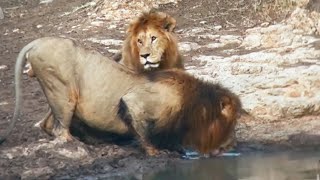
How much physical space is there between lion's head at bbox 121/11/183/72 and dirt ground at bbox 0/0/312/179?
75 cm

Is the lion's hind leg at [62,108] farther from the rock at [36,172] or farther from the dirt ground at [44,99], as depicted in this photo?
the rock at [36,172]

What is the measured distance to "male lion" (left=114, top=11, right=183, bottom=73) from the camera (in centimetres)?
789

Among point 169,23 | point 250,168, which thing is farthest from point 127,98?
point 250,168

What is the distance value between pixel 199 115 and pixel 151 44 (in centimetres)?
76

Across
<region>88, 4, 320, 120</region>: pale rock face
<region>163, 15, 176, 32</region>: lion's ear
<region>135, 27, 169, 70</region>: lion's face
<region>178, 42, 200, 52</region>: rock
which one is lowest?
<region>178, 42, 200, 52</region>: rock

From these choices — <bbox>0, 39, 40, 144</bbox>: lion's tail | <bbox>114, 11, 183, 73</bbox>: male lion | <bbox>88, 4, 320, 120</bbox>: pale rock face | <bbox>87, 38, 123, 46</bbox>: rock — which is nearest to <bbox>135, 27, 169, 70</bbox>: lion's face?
<bbox>114, 11, 183, 73</bbox>: male lion

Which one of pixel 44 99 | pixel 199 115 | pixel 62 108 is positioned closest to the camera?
pixel 199 115

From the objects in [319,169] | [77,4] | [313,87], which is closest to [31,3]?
[77,4]

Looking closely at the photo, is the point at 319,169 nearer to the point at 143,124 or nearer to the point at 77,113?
the point at 143,124

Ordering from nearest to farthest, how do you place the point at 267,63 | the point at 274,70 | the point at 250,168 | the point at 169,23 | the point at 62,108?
the point at 250,168
the point at 62,108
the point at 169,23
the point at 274,70
the point at 267,63

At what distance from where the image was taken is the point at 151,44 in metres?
7.93

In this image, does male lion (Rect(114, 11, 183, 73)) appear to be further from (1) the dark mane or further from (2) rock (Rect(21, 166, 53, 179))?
(2) rock (Rect(21, 166, 53, 179))

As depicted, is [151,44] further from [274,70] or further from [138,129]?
[274,70]

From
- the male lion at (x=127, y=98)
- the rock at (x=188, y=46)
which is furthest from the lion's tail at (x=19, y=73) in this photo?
the rock at (x=188, y=46)
